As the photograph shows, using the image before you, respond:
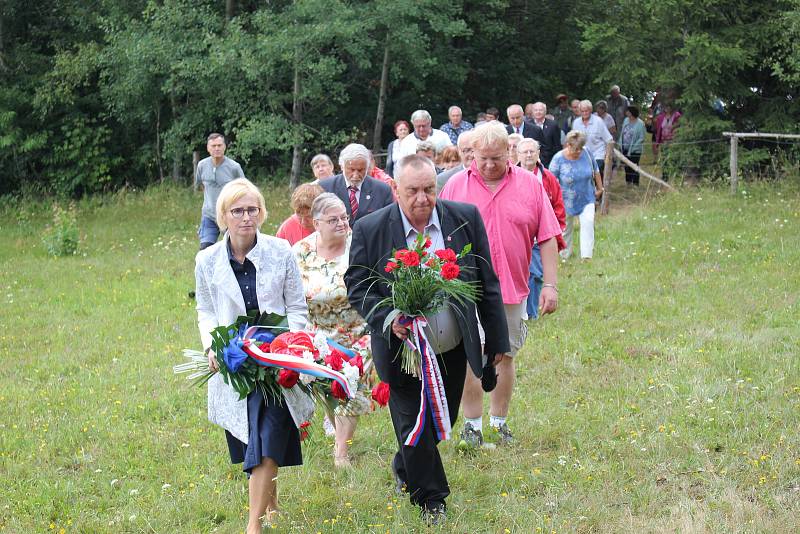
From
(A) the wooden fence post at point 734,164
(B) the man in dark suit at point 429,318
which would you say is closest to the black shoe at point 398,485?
(B) the man in dark suit at point 429,318

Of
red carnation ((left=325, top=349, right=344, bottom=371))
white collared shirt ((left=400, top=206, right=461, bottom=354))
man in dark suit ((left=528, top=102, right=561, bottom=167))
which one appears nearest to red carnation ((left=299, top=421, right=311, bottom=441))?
red carnation ((left=325, top=349, right=344, bottom=371))

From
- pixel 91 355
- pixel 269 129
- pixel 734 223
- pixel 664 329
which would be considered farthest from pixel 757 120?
pixel 91 355

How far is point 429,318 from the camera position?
5605mm

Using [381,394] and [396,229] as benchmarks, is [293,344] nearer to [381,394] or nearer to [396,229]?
[381,394]

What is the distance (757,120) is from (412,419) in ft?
52.1

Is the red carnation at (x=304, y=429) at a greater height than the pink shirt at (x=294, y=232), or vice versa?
the pink shirt at (x=294, y=232)

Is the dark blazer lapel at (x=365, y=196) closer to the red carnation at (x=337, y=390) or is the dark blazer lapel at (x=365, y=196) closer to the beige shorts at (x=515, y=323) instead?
the beige shorts at (x=515, y=323)

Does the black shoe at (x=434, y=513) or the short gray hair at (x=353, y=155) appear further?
the short gray hair at (x=353, y=155)

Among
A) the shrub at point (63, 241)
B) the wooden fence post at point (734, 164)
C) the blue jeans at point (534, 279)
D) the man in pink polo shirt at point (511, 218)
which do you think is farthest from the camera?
the wooden fence post at point (734, 164)

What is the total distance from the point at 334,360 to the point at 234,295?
0.66 m

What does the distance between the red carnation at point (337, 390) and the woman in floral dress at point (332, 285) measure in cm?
140

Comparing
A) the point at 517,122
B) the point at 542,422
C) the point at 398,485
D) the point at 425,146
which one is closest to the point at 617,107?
the point at 517,122

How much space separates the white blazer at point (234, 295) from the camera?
5.42m

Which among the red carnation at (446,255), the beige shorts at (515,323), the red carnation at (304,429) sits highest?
the red carnation at (446,255)
